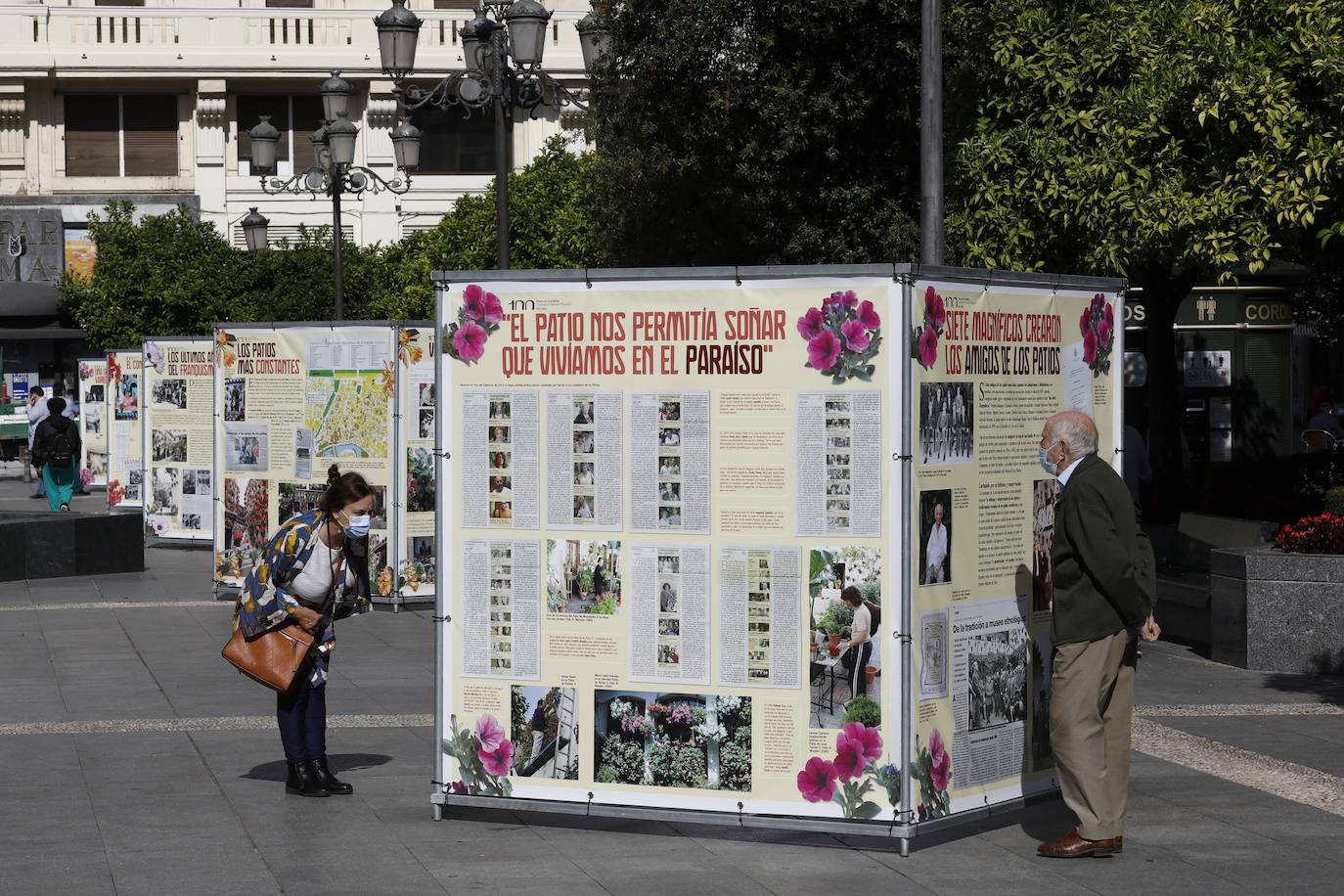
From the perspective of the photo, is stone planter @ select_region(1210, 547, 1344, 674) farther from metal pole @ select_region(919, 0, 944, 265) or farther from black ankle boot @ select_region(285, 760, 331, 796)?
black ankle boot @ select_region(285, 760, 331, 796)

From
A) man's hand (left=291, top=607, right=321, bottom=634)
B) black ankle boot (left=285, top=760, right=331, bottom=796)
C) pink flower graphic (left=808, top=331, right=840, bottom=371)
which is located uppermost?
pink flower graphic (left=808, top=331, right=840, bottom=371)

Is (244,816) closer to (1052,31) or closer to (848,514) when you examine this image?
(848,514)

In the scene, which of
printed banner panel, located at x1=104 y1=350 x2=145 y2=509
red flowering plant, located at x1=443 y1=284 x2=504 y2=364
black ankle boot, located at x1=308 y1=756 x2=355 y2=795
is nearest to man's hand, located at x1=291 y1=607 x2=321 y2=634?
black ankle boot, located at x1=308 y1=756 x2=355 y2=795

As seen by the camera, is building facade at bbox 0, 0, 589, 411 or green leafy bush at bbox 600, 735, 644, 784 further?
building facade at bbox 0, 0, 589, 411

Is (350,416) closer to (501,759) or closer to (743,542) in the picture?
(501,759)

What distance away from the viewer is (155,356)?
23562 mm

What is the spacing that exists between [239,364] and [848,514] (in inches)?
438

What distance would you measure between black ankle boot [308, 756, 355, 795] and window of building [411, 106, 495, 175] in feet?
125

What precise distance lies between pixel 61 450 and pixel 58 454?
122 mm

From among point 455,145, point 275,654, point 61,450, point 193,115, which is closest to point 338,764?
point 275,654

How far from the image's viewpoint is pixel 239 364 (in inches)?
698

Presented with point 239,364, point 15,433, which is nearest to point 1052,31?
point 239,364

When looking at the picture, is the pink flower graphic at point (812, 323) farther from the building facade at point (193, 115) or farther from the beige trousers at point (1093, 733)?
the building facade at point (193, 115)

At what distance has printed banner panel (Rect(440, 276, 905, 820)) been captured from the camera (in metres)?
7.56
